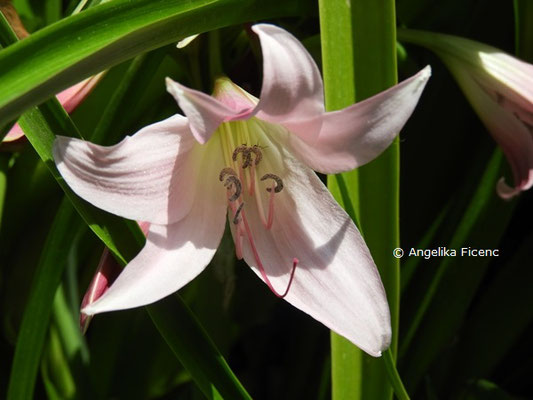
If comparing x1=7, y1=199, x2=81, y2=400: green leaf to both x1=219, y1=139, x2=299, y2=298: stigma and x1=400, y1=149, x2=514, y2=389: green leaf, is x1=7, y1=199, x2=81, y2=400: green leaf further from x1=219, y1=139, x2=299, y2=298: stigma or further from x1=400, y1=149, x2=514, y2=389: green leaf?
x1=400, y1=149, x2=514, y2=389: green leaf

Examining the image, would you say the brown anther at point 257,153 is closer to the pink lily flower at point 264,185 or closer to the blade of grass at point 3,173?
the pink lily flower at point 264,185

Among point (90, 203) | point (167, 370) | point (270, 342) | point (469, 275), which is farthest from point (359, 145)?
point (270, 342)

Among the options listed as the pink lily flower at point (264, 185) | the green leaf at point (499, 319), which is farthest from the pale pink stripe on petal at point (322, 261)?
the green leaf at point (499, 319)

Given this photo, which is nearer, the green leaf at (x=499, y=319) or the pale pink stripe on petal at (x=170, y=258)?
the pale pink stripe on petal at (x=170, y=258)

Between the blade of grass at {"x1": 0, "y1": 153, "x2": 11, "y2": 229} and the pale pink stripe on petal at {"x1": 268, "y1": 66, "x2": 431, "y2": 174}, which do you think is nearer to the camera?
the pale pink stripe on petal at {"x1": 268, "y1": 66, "x2": 431, "y2": 174}

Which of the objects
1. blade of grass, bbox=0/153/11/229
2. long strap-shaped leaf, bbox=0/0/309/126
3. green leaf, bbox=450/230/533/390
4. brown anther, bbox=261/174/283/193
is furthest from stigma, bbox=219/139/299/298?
green leaf, bbox=450/230/533/390

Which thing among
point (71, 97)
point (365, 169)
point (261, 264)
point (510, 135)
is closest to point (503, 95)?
point (510, 135)
